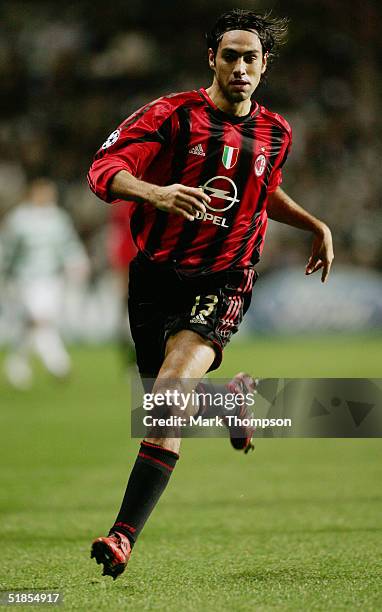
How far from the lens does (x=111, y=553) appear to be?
3359mm

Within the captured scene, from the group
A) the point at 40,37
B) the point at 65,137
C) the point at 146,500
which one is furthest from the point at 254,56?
the point at 40,37

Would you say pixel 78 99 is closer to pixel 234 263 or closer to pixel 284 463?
pixel 284 463

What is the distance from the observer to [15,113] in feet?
66.1

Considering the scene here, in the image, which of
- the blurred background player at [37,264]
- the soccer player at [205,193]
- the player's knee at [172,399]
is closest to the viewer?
the player's knee at [172,399]

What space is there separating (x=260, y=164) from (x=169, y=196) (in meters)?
0.81

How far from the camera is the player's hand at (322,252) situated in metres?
4.29

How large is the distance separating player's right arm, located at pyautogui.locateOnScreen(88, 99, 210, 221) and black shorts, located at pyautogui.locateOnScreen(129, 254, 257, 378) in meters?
0.42

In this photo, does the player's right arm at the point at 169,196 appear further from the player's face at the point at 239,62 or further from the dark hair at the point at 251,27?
the dark hair at the point at 251,27

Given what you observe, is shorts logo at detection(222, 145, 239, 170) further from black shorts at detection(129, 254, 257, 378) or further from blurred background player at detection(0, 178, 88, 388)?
blurred background player at detection(0, 178, 88, 388)

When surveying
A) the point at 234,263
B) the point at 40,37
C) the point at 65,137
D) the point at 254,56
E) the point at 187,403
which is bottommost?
the point at 65,137

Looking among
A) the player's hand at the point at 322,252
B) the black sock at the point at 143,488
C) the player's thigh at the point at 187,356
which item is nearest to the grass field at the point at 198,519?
the black sock at the point at 143,488

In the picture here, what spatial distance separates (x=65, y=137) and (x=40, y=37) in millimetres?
2568

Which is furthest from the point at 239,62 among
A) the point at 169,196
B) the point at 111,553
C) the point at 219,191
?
the point at 111,553

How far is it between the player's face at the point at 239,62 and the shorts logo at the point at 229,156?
18cm
